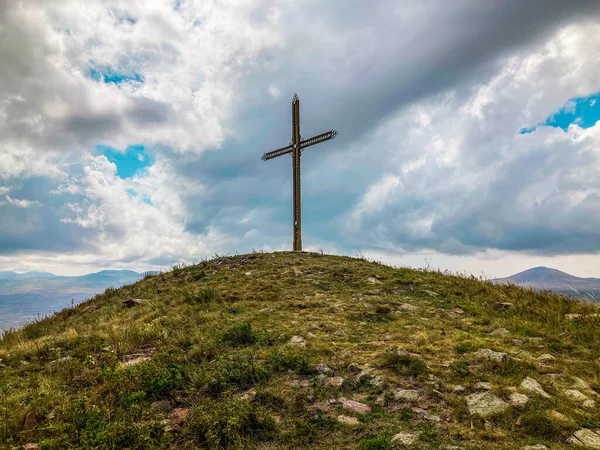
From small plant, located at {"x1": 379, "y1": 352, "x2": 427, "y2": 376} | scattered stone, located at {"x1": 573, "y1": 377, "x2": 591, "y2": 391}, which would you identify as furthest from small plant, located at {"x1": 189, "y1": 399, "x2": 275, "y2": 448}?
scattered stone, located at {"x1": 573, "y1": 377, "x2": 591, "y2": 391}

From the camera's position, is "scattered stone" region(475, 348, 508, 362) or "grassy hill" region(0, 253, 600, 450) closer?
"grassy hill" region(0, 253, 600, 450)

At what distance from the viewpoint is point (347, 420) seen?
20.5 ft

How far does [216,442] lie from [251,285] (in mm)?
10787

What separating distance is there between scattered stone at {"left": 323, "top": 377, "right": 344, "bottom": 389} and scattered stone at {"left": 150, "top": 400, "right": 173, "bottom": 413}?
3.15 m

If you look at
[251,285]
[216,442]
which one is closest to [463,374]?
[216,442]

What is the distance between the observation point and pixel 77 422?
6492 millimetres

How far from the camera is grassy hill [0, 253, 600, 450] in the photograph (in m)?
5.95

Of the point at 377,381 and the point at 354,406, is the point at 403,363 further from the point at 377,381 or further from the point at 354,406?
the point at 354,406

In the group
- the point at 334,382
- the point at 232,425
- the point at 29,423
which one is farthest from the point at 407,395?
the point at 29,423

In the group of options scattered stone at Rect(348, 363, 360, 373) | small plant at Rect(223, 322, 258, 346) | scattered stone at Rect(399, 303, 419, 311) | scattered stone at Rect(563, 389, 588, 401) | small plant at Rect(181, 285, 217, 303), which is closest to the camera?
scattered stone at Rect(563, 389, 588, 401)

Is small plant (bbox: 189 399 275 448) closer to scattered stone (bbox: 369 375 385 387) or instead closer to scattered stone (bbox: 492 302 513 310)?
scattered stone (bbox: 369 375 385 387)

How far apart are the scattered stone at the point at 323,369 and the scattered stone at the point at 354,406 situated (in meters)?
1.07

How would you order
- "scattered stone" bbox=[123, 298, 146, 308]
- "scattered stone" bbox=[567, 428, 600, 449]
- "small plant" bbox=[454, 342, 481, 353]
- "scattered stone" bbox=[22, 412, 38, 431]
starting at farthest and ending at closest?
1. "scattered stone" bbox=[123, 298, 146, 308]
2. "small plant" bbox=[454, 342, 481, 353]
3. "scattered stone" bbox=[22, 412, 38, 431]
4. "scattered stone" bbox=[567, 428, 600, 449]

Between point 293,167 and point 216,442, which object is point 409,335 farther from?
point 293,167
